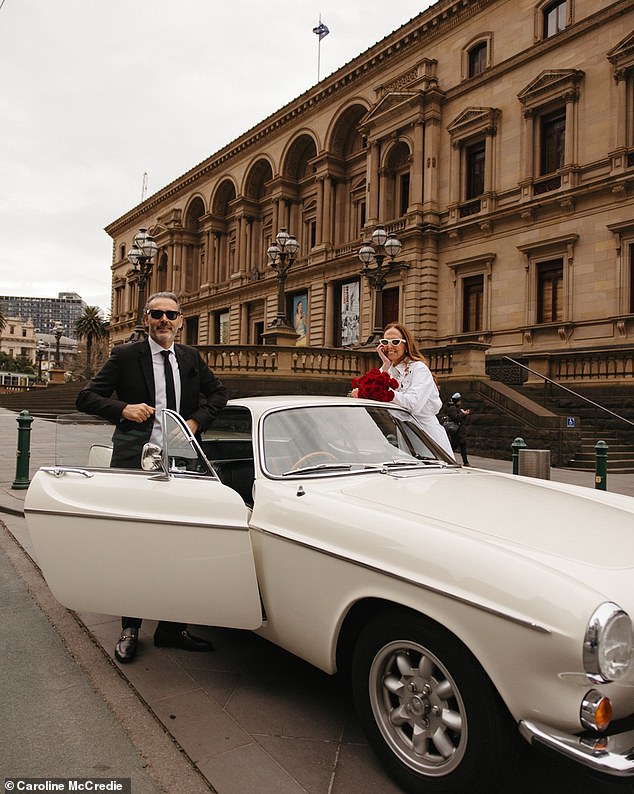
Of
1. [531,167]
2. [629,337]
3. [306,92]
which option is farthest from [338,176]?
[629,337]

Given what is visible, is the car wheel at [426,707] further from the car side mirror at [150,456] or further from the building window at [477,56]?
the building window at [477,56]

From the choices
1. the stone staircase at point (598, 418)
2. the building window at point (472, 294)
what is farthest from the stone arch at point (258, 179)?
the stone staircase at point (598, 418)

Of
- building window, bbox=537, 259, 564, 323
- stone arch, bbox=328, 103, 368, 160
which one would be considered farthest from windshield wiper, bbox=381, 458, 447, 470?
stone arch, bbox=328, 103, 368, 160

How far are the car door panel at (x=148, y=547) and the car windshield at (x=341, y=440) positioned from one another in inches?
16.7

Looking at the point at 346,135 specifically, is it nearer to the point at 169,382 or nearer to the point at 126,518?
the point at 169,382

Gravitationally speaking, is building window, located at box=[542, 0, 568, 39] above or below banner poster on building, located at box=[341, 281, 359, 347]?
above

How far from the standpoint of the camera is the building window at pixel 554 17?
2286cm

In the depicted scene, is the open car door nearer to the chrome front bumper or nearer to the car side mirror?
the car side mirror

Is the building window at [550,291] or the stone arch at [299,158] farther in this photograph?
the stone arch at [299,158]

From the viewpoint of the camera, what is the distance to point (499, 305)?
79.8ft

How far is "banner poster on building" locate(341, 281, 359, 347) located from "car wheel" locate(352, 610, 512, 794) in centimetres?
2773

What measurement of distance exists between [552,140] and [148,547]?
24818mm

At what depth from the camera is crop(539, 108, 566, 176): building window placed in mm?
22906

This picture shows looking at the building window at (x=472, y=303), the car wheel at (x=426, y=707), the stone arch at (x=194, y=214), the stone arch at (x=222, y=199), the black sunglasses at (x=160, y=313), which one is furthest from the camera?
the stone arch at (x=194, y=214)
